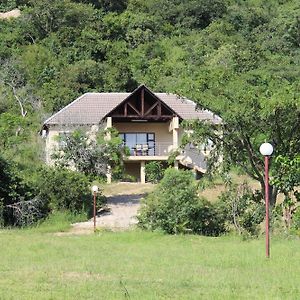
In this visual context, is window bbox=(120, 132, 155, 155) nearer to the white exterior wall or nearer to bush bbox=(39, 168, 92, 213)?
the white exterior wall

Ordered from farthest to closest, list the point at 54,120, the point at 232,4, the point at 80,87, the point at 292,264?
the point at 232,4, the point at 80,87, the point at 54,120, the point at 292,264

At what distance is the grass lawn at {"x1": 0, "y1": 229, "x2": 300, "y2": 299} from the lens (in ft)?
28.0

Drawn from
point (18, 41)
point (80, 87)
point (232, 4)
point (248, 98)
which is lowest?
point (248, 98)

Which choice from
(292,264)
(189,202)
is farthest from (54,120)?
(292,264)

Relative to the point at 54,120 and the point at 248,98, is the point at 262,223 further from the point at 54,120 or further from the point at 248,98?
the point at 54,120

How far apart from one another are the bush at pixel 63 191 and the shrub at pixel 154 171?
10.7m

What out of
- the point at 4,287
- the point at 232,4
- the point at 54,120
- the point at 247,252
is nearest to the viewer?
the point at 4,287

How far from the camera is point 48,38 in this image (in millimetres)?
58906

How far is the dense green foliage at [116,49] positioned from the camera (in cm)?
4494

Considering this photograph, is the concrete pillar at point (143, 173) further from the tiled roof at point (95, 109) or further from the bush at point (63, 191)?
the bush at point (63, 191)

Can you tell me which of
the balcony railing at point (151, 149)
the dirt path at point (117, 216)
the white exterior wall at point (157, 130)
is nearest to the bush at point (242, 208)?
the dirt path at point (117, 216)

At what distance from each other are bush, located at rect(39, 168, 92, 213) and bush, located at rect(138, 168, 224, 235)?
5555 mm

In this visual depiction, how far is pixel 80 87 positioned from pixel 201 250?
34.8 m

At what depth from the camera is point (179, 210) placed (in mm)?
19672
